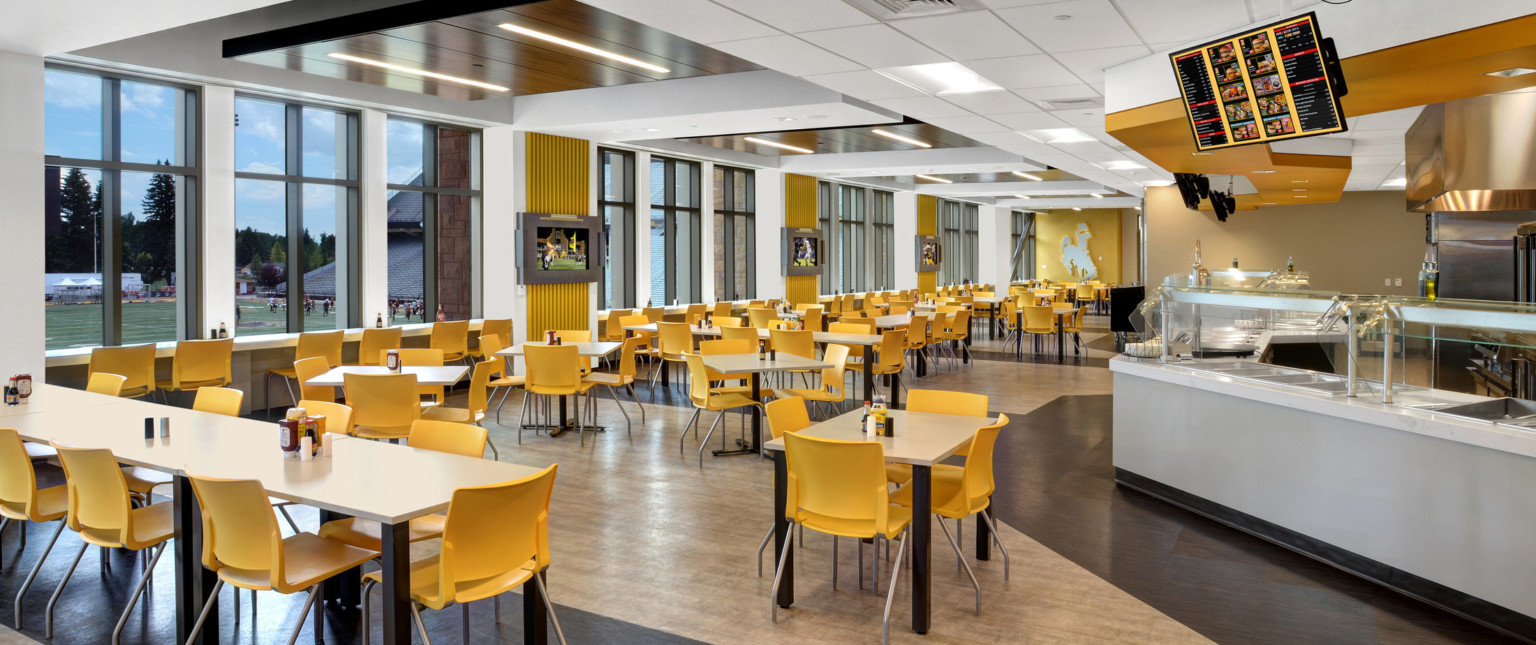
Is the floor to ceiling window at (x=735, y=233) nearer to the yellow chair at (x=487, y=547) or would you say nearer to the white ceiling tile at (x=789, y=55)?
the white ceiling tile at (x=789, y=55)

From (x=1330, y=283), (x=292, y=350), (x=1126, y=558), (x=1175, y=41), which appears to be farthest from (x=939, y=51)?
(x=1330, y=283)

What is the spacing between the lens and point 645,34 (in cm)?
700

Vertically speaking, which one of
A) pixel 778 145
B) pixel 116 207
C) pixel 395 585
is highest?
pixel 778 145

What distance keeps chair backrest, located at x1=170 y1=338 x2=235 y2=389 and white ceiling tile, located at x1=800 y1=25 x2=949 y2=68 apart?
578 cm

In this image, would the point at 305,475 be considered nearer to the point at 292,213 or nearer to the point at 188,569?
the point at 188,569

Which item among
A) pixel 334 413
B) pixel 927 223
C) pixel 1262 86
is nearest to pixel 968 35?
pixel 1262 86

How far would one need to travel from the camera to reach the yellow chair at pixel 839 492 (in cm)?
362

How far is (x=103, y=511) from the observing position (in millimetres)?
3537

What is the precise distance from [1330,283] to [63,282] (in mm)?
17518

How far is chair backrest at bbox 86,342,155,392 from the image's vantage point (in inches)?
277

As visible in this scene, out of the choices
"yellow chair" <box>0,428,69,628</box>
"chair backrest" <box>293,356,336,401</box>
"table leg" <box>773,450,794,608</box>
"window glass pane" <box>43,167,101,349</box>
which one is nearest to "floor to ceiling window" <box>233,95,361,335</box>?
"window glass pane" <box>43,167,101,349</box>

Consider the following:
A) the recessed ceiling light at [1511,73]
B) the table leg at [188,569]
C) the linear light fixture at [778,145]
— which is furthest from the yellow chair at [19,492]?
the linear light fixture at [778,145]

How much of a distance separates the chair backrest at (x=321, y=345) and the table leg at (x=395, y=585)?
631cm

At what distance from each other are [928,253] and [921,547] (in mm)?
18322
